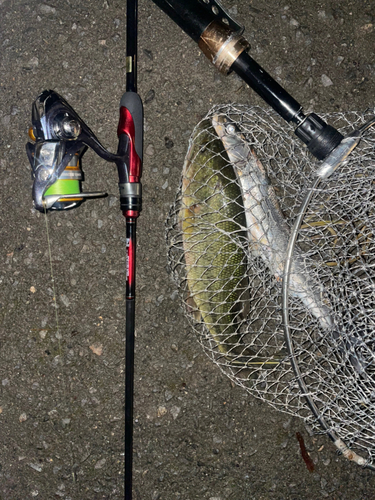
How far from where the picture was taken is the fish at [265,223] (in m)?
1.83

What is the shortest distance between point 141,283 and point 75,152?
81cm

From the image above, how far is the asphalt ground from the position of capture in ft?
7.11

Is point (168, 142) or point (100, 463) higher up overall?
point (168, 142)

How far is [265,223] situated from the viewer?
1920 millimetres

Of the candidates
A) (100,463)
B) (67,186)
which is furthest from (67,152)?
(100,463)

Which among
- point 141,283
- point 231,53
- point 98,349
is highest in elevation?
point 231,53

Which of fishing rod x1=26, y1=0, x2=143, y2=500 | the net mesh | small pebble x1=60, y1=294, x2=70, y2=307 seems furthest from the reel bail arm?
small pebble x1=60, y1=294, x2=70, y2=307

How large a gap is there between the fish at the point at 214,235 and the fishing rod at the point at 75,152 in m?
0.28

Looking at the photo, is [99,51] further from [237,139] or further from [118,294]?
[118,294]

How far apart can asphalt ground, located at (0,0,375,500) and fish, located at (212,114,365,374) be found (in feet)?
1.24

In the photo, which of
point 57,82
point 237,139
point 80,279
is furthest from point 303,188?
point 57,82

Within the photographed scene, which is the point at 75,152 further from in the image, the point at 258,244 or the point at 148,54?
the point at 258,244

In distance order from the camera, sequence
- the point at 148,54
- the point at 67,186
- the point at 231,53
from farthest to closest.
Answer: the point at 148,54 < the point at 67,186 < the point at 231,53

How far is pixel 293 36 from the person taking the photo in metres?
2.16
